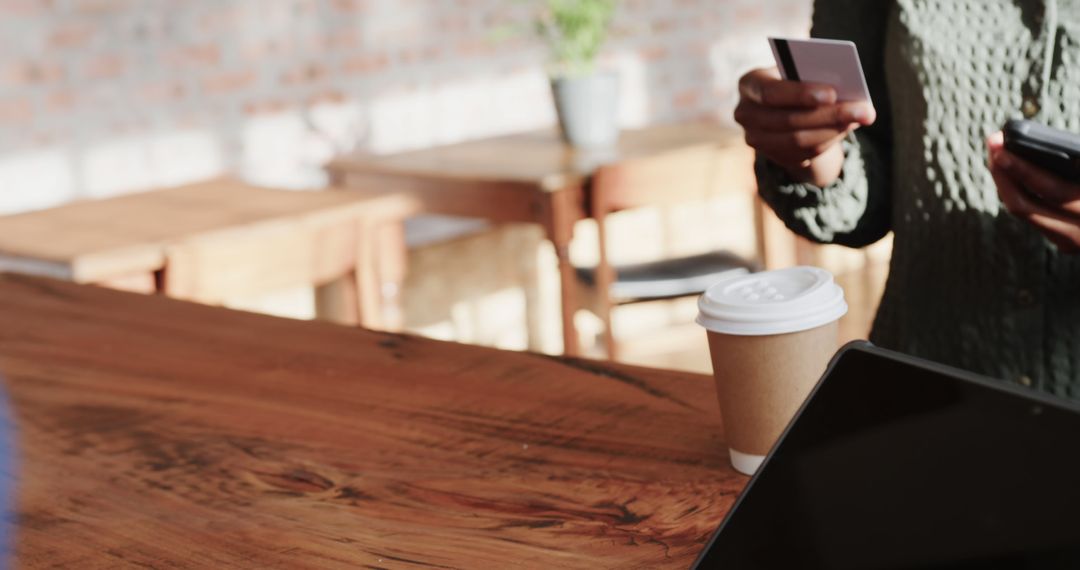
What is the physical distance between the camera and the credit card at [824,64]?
108cm

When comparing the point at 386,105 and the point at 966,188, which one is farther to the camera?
the point at 386,105

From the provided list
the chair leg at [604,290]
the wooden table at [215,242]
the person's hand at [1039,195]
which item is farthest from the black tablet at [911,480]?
the chair leg at [604,290]

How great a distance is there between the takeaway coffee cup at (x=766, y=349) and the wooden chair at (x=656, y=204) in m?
2.24

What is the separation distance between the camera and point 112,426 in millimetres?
1116

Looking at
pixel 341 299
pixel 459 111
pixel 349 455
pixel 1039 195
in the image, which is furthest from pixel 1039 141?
pixel 459 111

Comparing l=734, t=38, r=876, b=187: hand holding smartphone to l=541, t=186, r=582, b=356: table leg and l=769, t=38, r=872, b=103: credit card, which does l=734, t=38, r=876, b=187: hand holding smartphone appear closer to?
l=769, t=38, r=872, b=103: credit card

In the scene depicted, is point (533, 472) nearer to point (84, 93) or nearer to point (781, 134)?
point (781, 134)

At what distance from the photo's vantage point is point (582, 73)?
11.3ft

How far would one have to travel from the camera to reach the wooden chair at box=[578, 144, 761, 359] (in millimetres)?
3213

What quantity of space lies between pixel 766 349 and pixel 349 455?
12.5 inches

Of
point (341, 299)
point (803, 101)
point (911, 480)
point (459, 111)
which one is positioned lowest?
point (341, 299)

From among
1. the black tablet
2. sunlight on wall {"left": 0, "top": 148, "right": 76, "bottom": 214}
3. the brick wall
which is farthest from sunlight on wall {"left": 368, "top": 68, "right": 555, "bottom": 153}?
the black tablet

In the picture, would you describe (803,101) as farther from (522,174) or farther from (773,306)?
(522,174)

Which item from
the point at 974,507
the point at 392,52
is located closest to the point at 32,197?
the point at 392,52
